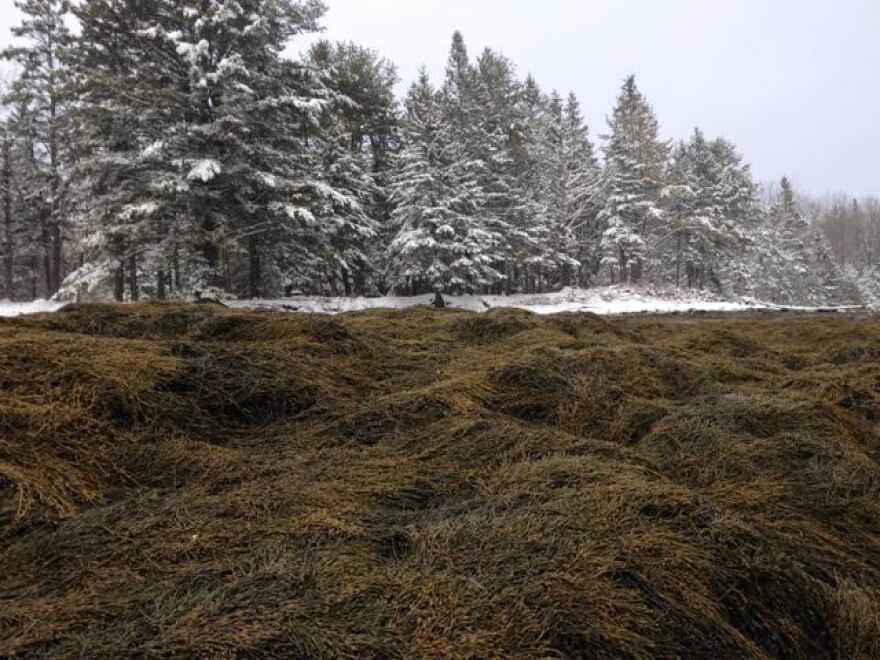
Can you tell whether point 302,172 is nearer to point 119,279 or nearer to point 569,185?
point 119,279

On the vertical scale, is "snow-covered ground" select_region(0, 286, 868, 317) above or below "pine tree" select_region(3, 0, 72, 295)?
below

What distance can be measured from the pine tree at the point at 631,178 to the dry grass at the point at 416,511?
23196 millimetres

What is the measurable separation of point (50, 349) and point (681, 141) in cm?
3875

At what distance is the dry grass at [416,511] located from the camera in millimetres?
1274

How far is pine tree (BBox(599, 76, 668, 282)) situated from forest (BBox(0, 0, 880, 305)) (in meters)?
→ 0.14

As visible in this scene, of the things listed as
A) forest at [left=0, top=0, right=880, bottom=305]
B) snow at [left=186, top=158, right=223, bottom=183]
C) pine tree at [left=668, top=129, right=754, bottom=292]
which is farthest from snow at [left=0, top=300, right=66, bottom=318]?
pine tree at [left=668, top=129, right=754, bottom=292]

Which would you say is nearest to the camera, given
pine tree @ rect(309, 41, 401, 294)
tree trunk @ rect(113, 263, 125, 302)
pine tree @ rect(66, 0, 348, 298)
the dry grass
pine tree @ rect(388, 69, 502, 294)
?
the dry grass

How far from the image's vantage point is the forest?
484 inches

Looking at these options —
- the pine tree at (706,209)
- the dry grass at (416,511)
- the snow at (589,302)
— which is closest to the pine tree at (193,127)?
the snow at (589,302)

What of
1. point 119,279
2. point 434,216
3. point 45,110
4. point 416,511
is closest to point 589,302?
point 434,216

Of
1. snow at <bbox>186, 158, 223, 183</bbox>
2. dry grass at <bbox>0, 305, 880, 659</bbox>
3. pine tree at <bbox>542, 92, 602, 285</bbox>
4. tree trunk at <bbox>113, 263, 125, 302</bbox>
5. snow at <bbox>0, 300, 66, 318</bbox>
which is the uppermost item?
pine tree at <bbox>542, 92, 602, 285</bbox>

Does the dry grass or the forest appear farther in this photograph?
the forest

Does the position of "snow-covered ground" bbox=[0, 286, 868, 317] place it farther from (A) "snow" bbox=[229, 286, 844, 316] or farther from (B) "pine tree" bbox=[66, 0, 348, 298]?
(B) "pine tree" bbox=[66, 0, 348, 298]

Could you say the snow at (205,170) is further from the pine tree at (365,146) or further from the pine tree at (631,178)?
the pine tree at (631,178)
